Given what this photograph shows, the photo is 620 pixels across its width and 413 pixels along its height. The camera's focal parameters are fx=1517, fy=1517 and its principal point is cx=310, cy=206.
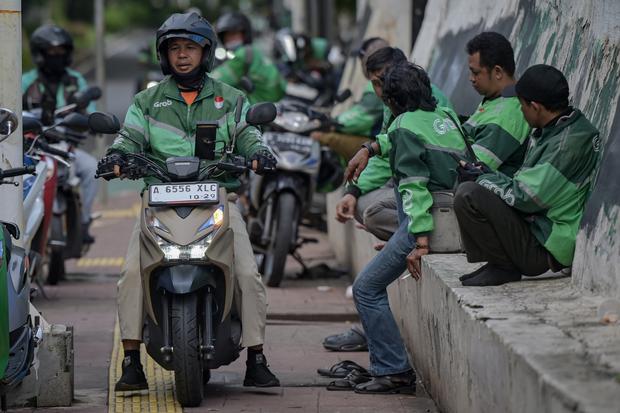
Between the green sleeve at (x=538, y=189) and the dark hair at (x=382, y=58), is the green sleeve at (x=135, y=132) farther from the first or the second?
the dark hair at (x=382, y=58)

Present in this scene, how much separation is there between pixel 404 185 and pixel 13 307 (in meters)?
1.95

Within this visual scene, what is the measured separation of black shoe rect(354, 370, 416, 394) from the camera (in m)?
7.64

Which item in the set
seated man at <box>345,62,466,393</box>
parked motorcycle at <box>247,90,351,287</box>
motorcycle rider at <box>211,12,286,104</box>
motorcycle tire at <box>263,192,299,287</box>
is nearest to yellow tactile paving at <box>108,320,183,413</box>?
seated man at <box>345,62,466,393</box>

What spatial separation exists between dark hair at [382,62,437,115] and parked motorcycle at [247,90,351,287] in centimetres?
380

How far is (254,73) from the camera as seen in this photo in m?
13.7

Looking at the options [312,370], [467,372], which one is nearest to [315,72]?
[312,370]

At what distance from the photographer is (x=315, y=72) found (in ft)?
66.6

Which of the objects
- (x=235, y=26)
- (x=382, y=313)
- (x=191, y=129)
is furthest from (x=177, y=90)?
(x=235, y=26)

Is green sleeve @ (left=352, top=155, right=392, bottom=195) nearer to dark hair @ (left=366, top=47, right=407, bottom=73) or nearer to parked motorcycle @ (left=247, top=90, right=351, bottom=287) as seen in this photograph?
dark hair @ (left=366, top=47, right=407, bottom=73)

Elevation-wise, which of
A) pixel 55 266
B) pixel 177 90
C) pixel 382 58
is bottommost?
A: pixel 55 266

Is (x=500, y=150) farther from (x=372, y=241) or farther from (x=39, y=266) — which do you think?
(x=39, y=266)

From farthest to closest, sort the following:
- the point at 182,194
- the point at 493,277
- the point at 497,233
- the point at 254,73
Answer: the point at 254,73, the point at 182,194, the point at 493,277, the point at 497,233

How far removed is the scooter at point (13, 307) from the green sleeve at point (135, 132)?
34.7 inches

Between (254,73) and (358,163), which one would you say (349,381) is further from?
(254,73)
